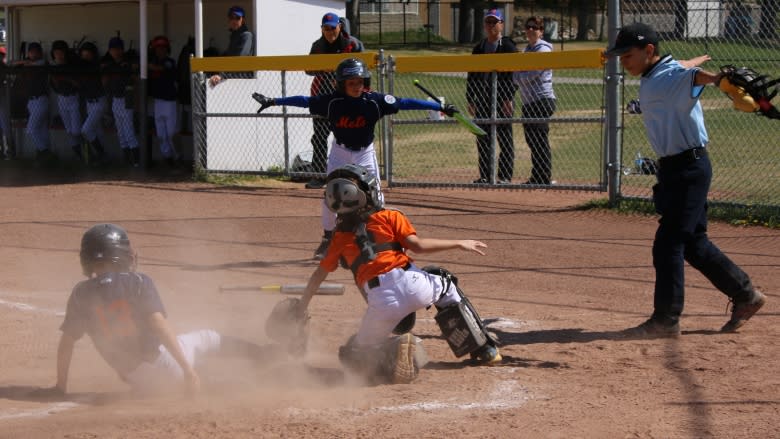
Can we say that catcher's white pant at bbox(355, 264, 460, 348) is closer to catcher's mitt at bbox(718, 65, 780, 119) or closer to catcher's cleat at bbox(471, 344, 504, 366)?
Result: catcher's cleat at bbox(471, 344, 504, 366)

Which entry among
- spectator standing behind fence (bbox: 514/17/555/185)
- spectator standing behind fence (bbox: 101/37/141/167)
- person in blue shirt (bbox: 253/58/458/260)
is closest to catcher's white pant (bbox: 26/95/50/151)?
spectator standing behind fence (bbox: 101/37/141/167)

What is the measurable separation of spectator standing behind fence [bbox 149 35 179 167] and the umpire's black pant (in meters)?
10.3

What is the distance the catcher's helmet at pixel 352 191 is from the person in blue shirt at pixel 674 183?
6.54 ft

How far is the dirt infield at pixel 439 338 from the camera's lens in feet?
17.0

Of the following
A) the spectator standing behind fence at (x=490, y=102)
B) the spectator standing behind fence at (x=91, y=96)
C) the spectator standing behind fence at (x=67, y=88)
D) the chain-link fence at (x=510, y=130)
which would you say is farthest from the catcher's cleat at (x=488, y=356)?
the spectator standing behind fence at (x=67, y=88)

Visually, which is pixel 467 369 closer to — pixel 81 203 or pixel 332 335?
pixel 332 335

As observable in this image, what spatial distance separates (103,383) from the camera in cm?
604

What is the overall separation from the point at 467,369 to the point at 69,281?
412 cm

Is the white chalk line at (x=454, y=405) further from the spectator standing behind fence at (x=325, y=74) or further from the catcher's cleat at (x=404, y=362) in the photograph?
the spectator standing behind fence at (x=325, y=74)

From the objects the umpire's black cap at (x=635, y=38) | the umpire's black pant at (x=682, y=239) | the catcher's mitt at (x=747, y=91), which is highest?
the umpire's black cap at (x=635, y=38)

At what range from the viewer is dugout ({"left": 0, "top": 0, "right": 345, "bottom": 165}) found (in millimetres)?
15742

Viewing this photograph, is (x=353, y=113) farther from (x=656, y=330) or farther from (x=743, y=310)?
(x=743, y=310)

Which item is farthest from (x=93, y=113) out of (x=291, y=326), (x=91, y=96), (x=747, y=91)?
(x=747, y=91)

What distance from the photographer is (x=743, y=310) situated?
6.93 metres
